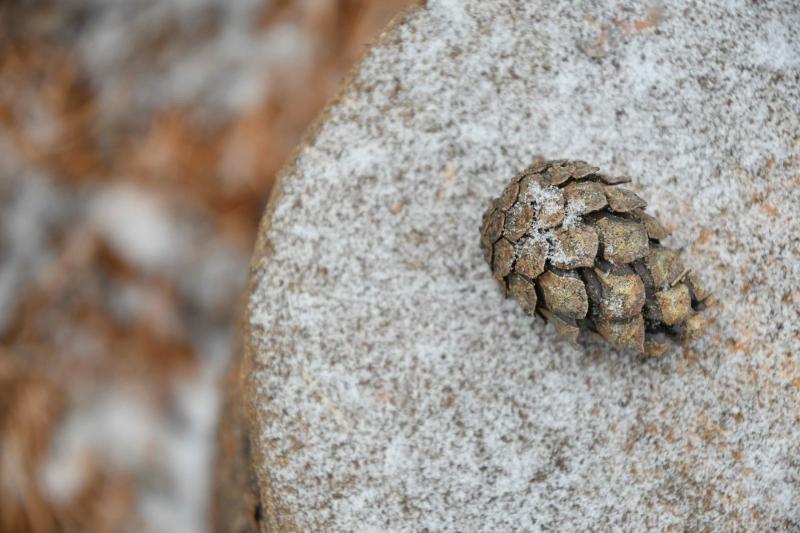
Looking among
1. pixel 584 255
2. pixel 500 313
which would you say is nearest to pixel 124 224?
pixel 500 313

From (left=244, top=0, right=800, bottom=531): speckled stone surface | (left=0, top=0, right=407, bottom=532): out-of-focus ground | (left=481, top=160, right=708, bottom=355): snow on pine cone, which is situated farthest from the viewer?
(left=0, top=0, right=407, bottom=532): out-of-focus ground

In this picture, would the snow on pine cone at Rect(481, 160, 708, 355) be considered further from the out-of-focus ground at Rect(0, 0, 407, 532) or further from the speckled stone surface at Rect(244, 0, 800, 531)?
the out-of-focus ground at Rect(0, 0, 407, 532)

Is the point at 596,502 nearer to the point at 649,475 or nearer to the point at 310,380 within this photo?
the point at 649,475

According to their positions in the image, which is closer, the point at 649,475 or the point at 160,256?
the point at 649,475

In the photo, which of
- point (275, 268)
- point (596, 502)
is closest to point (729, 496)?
point (596, 502)

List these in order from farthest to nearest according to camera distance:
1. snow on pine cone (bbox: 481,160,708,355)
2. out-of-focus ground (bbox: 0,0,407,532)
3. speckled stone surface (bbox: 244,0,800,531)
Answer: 1. out-of-focus ground (bbox: 0,0,407,532)
2. speckled stone surface (bbox: 244,0,800,531)
3. snow on pine cone (bbox: 481,160,708,355)

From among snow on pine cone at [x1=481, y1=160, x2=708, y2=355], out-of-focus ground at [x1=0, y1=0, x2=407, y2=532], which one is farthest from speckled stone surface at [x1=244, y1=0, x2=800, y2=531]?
out-of-focus ground at [x1=0, y1=0, x2=407, y2=532]

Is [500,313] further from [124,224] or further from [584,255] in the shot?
[124,224]
